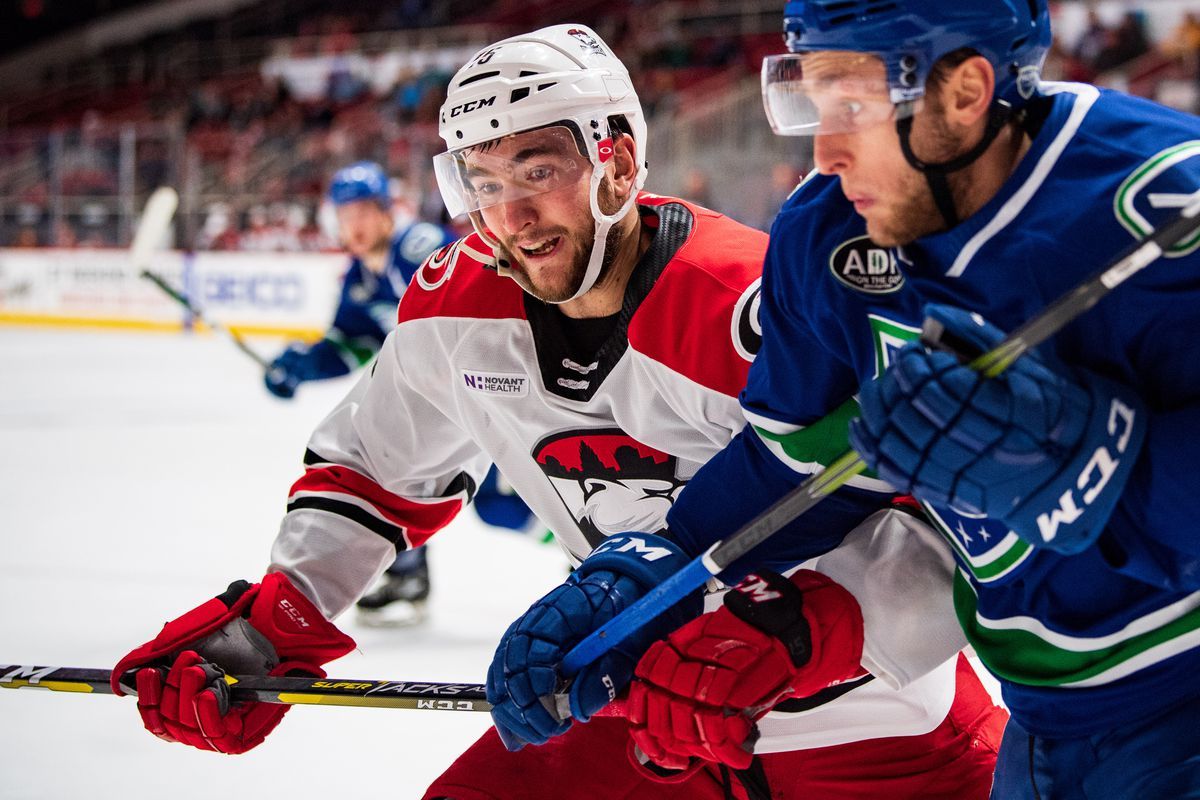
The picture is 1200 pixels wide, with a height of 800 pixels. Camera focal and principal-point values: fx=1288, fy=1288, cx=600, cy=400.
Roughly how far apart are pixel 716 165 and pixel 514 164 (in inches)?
319

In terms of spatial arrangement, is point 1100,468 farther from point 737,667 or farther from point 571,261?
point 571,261

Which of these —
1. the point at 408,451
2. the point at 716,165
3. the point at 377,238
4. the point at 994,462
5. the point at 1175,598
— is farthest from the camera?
the point at 716,165

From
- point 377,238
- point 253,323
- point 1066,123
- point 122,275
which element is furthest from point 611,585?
point 122,275

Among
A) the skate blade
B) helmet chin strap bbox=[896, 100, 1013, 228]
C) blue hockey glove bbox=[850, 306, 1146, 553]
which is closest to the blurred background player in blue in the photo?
the skate blade

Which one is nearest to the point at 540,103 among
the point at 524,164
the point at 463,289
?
the point at 524,164

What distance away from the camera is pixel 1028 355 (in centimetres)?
107

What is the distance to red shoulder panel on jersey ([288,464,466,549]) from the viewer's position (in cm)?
192

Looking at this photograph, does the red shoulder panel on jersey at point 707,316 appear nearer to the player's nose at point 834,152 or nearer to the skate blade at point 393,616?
the player's nose at point 834,152

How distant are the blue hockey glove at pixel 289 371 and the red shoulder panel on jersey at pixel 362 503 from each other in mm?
2778

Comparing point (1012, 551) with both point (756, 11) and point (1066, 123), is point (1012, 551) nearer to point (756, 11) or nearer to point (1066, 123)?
point (1066, 123)

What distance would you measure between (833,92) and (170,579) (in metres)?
3.16

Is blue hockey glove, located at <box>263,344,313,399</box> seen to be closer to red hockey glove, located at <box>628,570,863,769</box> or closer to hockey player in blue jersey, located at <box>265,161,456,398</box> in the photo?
hockey player in blue jersey, located at <box>265,161,456,398</box>

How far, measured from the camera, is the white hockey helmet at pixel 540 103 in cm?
175

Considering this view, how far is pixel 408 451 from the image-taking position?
6.40ft
